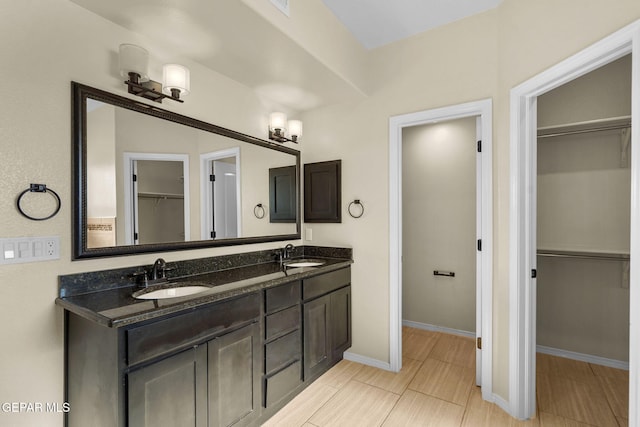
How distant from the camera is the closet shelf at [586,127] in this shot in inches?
91.8

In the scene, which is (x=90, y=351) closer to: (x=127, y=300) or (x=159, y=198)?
(x=127, y=300)

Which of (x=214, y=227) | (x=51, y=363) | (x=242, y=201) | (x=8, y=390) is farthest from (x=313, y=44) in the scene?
(x=8, y=390)

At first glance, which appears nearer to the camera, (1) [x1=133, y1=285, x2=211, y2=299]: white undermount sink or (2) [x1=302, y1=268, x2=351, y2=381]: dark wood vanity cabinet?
(1) [x1=133, y1=285, x2=211, y2=299]: white undermount sink

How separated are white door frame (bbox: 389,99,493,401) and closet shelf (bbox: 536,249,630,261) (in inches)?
35.3

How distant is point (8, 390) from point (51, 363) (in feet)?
0.50

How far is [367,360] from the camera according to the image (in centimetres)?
272

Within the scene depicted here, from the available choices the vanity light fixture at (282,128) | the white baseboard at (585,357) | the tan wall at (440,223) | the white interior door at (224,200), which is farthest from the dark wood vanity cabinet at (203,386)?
the white baseboard at (585,357)

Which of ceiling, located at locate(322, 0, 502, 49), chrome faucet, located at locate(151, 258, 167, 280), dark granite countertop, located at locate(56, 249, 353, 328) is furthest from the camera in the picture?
ceiling, located at locate(322, 0, 502, 49)

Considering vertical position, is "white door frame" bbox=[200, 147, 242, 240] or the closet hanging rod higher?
the closet hanging rod

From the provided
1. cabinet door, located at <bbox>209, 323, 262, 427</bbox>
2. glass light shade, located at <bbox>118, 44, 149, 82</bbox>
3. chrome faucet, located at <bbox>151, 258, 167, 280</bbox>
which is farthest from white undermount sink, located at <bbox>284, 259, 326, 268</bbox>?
glass light shade, located at <bbox>118, 44, 149, 82</bbox>

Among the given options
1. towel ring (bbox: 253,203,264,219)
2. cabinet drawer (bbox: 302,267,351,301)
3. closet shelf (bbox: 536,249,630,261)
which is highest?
towel ring (bbox: 253,203,264,219)

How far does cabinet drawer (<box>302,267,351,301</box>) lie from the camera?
2.20 metres

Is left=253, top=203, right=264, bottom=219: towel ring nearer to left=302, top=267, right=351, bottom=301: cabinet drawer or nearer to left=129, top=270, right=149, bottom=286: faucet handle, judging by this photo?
left=302, top=267, right=351, bottom=301: cabinet drawer

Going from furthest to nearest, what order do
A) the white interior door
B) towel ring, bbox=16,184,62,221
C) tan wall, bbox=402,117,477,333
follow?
tan wall, bbox=402,117,477,333
the white interior door
towel ring, bbox=16,184,62,221
